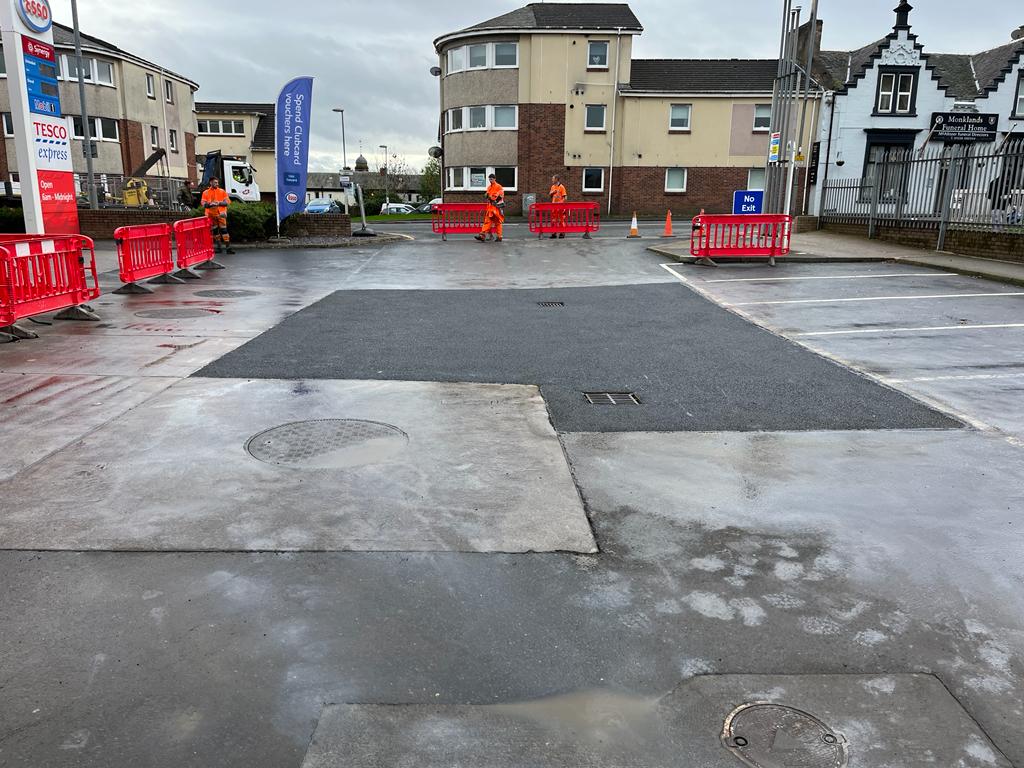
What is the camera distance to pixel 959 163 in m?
18.1

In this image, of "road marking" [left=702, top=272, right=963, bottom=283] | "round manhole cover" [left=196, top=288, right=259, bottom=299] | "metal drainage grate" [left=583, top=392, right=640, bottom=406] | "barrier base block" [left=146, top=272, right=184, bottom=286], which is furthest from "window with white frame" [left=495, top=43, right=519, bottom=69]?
"metal drainage grate" [left=583, top=392, right=640, bottom=406]

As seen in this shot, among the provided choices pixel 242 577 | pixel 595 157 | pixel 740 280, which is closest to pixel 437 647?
pixel 242 577

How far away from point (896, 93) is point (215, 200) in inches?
1276

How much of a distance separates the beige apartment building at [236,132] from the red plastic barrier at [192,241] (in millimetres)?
45780

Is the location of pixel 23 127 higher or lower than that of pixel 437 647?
higher

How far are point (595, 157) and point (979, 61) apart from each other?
65.6ft

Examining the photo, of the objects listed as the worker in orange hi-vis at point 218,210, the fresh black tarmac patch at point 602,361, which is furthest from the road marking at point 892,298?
the worker in orange hi-vis at point 218,210

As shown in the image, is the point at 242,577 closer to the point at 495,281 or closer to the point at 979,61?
the point at 495,281

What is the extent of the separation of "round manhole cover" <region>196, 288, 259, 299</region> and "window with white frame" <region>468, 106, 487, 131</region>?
30.3 meters

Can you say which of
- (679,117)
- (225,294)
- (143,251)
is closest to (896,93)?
(679,117)

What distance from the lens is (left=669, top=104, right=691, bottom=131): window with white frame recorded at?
41.2 metres

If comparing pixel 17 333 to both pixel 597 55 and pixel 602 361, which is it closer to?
pixel 602 361

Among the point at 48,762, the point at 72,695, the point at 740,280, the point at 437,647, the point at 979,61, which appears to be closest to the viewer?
the point at 48,762

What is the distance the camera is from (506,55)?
133 ft
